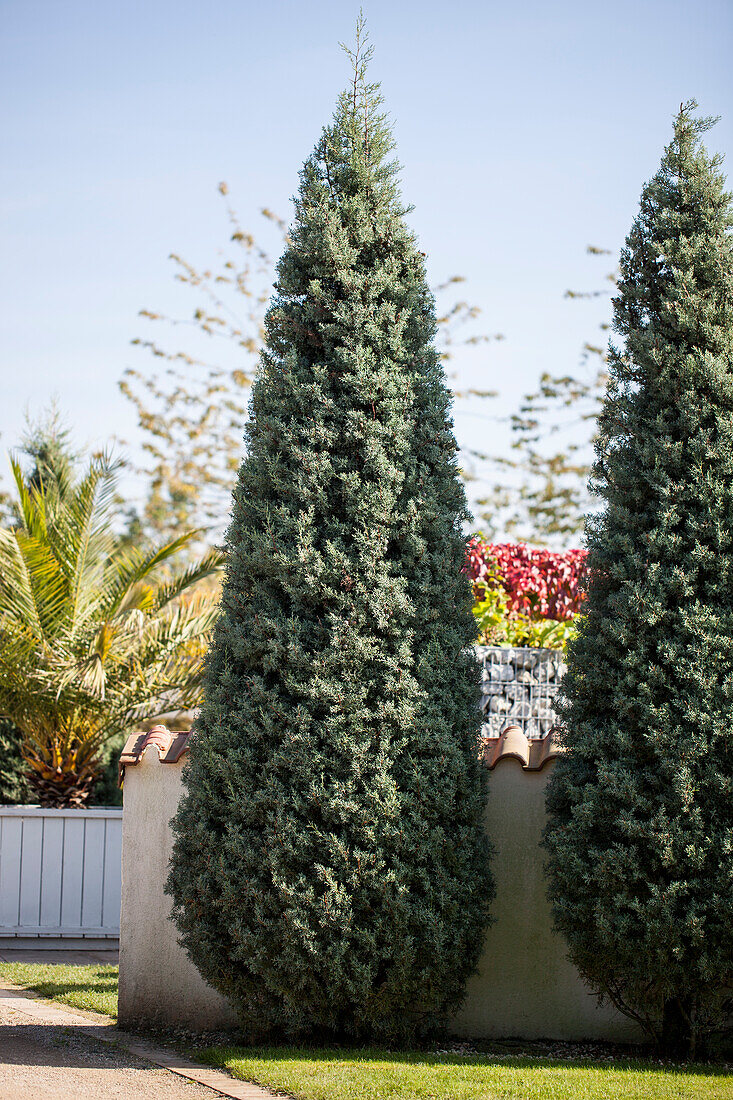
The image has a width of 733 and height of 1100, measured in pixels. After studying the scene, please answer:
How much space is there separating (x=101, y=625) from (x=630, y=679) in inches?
241

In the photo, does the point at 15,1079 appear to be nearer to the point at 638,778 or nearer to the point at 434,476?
the point at 638,778

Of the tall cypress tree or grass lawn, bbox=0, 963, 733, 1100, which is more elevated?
the tall cypress tree

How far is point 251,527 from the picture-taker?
5.15 m

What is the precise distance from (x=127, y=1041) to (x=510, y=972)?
92.6 inches

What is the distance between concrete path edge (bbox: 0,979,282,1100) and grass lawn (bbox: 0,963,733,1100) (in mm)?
82

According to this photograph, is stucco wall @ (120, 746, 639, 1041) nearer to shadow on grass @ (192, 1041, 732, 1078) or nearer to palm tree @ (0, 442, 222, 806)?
shadow on grass @ (192, 1041, 732, 1078)

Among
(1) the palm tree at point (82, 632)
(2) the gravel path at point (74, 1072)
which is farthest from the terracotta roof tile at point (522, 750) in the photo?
(1) the palm tree at point (82, 632)

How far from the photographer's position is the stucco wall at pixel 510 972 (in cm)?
547

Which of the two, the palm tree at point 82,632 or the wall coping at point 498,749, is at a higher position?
the palm tree at point 82,632

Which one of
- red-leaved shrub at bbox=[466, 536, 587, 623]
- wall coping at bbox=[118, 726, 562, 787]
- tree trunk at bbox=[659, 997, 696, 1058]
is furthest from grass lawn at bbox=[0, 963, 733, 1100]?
red-leaved shrub at bbox=[466, 536, 587, 623]

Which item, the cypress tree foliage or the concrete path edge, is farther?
the cypress tree foliage

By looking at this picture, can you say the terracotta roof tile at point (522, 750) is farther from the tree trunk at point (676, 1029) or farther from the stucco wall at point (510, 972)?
the tree trunk at point (676, 1029)

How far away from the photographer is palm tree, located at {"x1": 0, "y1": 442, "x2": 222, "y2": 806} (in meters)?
9.45

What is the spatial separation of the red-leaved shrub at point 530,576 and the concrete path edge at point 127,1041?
566 centimetres
